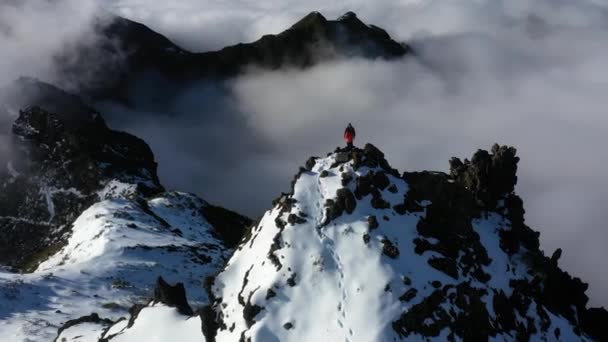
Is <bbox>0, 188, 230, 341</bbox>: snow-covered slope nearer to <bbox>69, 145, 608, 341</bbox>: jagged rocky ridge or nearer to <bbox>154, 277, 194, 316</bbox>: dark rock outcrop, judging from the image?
<bbox>154, 277, 194, 316</bbox>: dark rock outcrop

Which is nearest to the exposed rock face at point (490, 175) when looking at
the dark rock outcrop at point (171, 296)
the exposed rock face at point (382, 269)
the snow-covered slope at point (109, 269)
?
the exposed rock face at point (382, 269)

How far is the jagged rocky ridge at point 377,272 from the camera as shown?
2119 inches

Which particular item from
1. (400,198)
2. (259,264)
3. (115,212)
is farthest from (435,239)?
(115,212)

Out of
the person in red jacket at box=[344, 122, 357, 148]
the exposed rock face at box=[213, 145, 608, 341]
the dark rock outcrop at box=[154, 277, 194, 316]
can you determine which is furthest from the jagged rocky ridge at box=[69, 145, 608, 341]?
the dark rock outcrop at box=[154, 277, 194, 316]

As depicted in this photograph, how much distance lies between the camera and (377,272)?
181ft

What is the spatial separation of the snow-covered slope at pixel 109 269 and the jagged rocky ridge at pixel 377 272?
2464cm

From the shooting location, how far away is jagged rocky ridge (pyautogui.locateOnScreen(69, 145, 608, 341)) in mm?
53812

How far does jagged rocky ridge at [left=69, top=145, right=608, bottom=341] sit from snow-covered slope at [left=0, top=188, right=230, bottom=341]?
80.9 feet

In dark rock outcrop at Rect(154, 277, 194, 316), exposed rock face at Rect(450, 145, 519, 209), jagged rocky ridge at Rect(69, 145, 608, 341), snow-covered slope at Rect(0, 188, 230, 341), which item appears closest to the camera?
jagged rocky ridge at Rect(69, 145, 608, 341)

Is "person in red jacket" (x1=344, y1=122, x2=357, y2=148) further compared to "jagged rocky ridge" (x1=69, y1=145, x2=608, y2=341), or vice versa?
"person in red jacket" (x1=344, y1=122, x2=357, y2=148)

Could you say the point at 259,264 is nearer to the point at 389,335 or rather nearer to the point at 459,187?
the point at 389,335

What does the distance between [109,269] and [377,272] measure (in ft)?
208

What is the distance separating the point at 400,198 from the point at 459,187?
752 centimetres

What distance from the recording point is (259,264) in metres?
59.3
